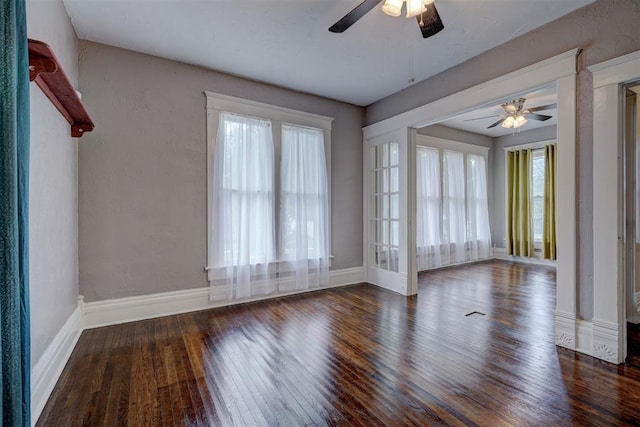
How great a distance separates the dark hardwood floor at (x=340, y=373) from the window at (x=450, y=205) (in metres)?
2.51

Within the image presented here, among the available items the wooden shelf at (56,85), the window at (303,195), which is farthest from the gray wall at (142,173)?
the window at (303,195)

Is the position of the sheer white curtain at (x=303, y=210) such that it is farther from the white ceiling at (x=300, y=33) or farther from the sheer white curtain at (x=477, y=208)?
the sheer white curtain at (x=477, y=208)

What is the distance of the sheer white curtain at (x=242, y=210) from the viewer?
3.53m

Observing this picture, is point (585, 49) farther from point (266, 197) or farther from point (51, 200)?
point (51, 200)

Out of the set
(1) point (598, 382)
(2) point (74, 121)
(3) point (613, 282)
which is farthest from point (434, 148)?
(2) point (74, 121)

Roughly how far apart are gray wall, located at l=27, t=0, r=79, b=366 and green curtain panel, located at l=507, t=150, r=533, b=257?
24.6 feet

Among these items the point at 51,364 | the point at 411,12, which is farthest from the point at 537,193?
the point at 51,364

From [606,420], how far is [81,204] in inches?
169

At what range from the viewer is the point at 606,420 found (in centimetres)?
163

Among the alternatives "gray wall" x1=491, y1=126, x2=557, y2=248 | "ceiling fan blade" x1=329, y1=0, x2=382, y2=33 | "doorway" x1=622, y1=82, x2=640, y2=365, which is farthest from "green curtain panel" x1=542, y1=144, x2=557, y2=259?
"ceiling fan blade" x1=329, y1=0, x2=382, y2=33

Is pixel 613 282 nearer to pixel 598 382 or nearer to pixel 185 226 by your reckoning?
pixel 598 382

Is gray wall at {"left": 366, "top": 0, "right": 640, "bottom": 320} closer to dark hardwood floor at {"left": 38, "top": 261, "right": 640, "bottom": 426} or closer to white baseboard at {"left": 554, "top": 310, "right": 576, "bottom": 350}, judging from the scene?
white baseboard at {"left": 554, "top": 310, "right": 576, "bottom": 350}

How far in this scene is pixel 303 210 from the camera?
413 centimetres

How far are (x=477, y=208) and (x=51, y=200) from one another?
7.03 meters
